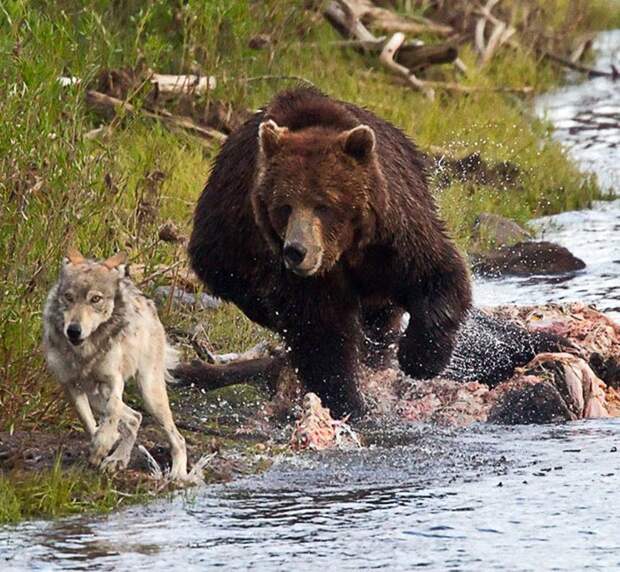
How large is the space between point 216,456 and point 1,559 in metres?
1.49

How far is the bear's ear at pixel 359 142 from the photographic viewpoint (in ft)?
24.9

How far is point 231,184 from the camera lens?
8.40m

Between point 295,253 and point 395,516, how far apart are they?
131cm

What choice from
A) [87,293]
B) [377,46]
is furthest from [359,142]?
[377,46]

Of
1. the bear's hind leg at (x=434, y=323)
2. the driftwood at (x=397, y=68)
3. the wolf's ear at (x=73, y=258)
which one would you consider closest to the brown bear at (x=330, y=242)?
the bear's hind leg at (x=434, y=323)

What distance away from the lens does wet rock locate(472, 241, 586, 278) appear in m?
11.8

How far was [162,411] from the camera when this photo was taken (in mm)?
6871

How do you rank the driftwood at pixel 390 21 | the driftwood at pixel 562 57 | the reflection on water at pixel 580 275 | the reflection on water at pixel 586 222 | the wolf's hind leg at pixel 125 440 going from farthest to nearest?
1. the driftwood at pixel 562 57
2. the driftwood at pixel 390 21
3. the reflection on water at pixel 586 222
4. the reflection on water at pixel 580 275
5. the wolf's hind leg at pixel 125 440

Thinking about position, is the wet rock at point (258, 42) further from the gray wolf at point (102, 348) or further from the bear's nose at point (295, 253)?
the gray wolf at point (102, 348)

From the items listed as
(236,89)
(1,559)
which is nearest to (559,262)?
(236,89)

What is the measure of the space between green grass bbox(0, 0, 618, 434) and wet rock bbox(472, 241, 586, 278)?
0.26 metres

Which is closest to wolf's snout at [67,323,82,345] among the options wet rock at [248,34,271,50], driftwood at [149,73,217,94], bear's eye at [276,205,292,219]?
bear's eye at [276,205,292,219]

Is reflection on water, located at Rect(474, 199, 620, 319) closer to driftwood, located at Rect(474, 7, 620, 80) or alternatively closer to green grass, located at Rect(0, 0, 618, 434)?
green grass, located at Rect(0, 0, 618, 434)

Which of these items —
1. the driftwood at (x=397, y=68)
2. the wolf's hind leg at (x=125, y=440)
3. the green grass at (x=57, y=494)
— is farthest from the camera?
the driftwood at (x=397, y=68)
